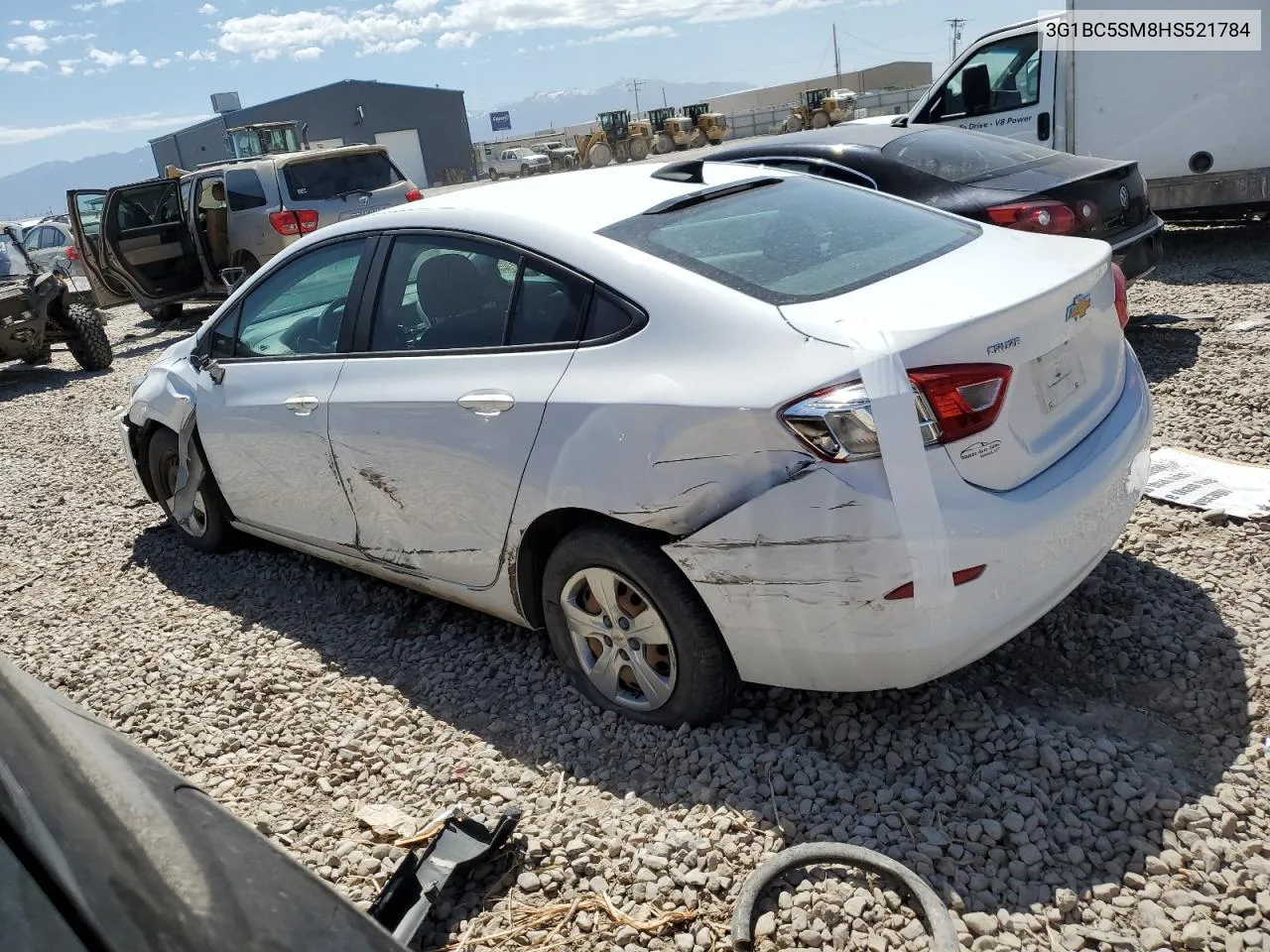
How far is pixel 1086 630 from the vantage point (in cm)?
332

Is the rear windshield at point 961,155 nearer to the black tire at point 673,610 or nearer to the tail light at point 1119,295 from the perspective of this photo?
the tail light at point 1119,295

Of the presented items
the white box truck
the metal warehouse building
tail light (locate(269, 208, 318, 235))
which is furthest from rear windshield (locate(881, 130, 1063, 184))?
the metal warehouse building

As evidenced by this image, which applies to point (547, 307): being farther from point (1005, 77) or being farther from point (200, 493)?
point (1005, 77)

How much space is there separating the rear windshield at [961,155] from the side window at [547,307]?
3673mm

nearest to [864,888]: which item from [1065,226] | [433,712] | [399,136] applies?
[433,712]

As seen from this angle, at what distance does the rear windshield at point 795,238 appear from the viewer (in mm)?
2865

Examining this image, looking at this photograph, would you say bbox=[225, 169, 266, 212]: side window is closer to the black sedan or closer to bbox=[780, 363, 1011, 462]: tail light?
the black sedan

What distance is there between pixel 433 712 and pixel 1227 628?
262cm

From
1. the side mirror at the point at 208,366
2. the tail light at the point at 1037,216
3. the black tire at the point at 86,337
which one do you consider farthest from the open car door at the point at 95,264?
the tail light at the point at 1037,216

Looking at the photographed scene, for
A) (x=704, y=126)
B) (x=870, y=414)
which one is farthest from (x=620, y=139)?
(x=870, y=414)

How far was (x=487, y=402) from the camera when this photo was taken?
3.12 metres

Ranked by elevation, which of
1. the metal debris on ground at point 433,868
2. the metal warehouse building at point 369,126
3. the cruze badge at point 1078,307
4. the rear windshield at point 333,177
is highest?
the metal warehouse building at point 369,126

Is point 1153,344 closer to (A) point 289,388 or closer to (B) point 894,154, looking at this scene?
(B) point 894,154

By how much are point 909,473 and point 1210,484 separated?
255 cm
